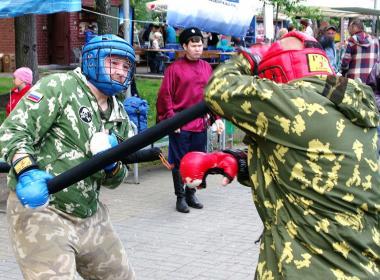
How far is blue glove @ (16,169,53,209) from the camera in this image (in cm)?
315

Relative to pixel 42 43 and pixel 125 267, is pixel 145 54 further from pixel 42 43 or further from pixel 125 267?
pixel 125 267

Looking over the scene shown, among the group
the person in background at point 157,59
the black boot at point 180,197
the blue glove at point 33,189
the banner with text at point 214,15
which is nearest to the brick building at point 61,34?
the person in background at point 157,59

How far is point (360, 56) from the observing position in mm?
11422

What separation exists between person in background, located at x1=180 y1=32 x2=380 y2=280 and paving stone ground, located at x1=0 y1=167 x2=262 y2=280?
320 centimetres

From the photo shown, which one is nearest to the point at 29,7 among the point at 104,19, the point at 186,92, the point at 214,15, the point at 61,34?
the point at 186,92

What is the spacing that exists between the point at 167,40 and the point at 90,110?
24511mm

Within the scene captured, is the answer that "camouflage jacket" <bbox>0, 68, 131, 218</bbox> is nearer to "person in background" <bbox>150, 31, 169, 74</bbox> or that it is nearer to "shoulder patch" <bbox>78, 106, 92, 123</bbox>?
"shoulder patch" <bbox>78, 106, 92, 123</bbox>

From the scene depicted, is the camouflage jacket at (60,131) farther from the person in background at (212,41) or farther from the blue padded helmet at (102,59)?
Answer: the person in background at (212,41)

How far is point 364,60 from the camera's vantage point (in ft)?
37.4

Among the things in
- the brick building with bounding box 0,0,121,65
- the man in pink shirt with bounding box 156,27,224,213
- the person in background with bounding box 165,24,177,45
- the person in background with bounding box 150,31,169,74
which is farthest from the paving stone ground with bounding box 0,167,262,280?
the brick building with bounding box 0,0,121,65

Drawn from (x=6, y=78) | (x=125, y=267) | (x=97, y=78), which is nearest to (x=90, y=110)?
(x=97, y=78)

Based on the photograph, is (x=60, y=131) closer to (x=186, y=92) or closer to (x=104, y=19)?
(x=186, y=92)

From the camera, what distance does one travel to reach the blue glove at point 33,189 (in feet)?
10.3

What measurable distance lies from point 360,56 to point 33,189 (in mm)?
8945
